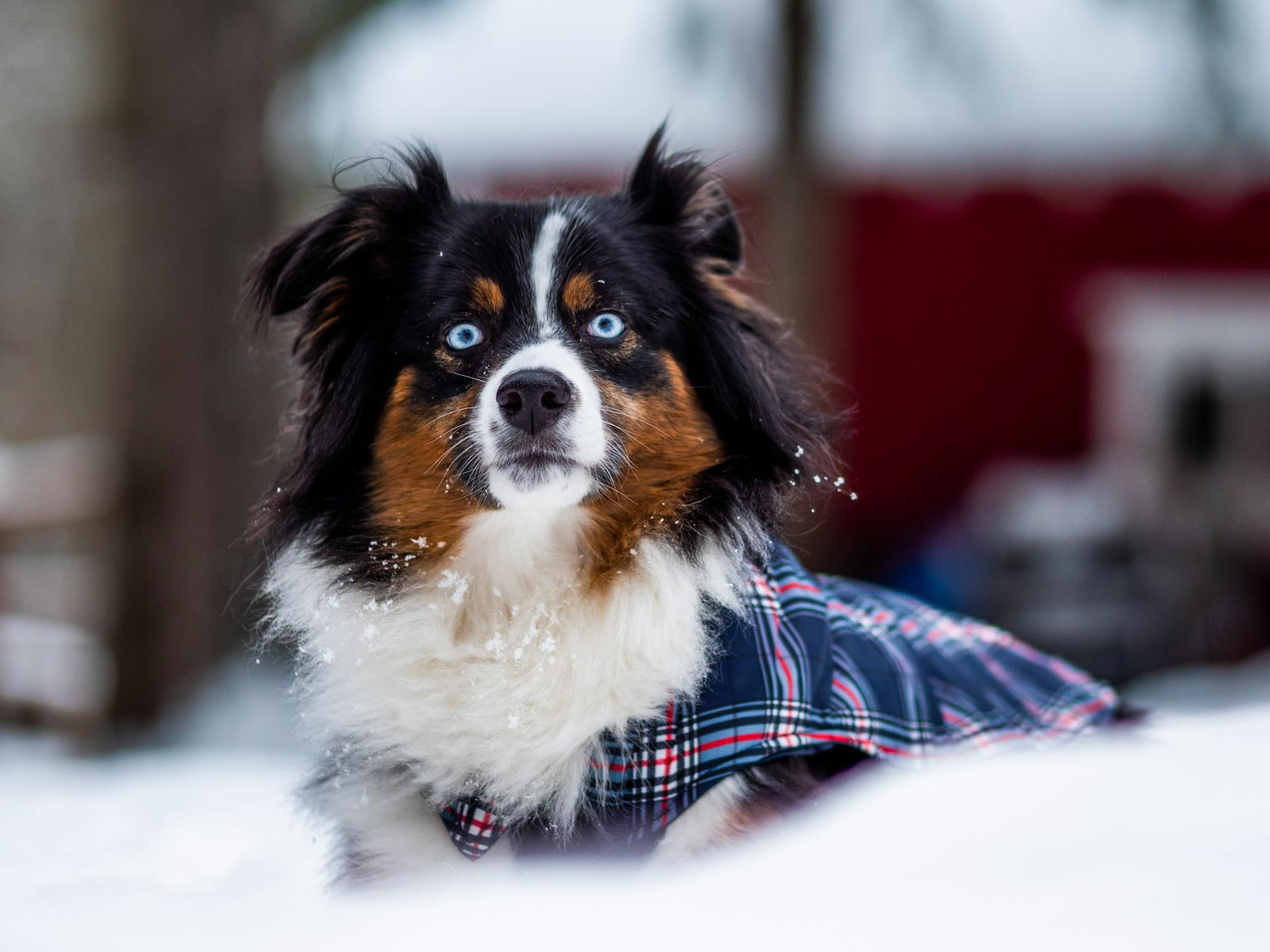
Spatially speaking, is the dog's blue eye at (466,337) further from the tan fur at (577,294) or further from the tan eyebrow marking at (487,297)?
the tan fur at (577,294)

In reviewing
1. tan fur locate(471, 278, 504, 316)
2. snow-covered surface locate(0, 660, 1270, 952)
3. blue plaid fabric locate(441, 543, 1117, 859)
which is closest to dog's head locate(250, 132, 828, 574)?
tan fur locate(471, 278, 504, 316)

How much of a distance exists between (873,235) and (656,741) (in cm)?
844

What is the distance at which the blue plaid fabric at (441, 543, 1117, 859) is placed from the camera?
6.65ft

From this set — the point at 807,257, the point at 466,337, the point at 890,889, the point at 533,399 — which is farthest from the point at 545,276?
the point at 807,257

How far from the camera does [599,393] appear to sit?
2.25 m

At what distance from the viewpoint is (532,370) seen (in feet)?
7.07

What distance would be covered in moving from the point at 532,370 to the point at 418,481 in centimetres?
42

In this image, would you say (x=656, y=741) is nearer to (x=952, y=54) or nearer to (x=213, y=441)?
(x=213, y=441)

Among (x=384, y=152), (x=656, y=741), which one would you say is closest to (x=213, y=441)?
(x=384, y=152)

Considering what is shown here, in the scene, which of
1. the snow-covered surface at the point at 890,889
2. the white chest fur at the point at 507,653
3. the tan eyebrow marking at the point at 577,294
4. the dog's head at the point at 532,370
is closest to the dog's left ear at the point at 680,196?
the dog's head at the point at 532,370

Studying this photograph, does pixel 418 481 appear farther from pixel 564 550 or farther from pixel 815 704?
pixel 815 704

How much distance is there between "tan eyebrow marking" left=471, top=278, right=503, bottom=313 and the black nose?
254 mm

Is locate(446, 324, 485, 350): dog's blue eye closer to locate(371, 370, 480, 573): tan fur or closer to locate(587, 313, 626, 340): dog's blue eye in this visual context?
locate(371, 370, 480, 573): tan fur

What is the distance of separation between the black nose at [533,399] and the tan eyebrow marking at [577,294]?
0.25m
